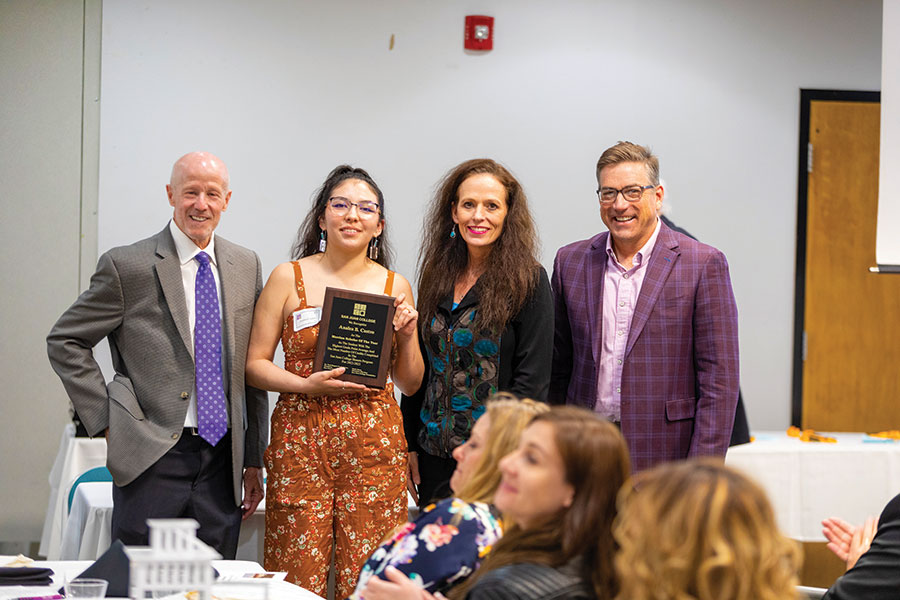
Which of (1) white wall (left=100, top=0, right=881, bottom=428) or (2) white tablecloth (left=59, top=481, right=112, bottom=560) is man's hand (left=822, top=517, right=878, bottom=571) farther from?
(1) white wall (left=100, top=0, right=881, bottom=428)

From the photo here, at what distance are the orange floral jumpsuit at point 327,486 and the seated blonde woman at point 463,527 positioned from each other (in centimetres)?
102

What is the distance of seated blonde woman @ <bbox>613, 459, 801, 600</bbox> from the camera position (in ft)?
4.33

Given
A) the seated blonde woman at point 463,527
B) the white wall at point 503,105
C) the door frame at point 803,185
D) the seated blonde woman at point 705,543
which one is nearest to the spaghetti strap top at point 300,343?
the seated blonde woman at point 463,527

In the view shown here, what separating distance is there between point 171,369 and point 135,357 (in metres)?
0.14

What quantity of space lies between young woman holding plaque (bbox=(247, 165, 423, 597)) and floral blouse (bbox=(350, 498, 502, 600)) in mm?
1138

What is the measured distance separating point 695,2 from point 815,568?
3.39 metres

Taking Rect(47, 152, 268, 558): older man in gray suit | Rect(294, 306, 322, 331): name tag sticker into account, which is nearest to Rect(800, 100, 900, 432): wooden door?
Rect(294, 306, 322, 331): name tag sticker

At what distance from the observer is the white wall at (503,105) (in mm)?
5137

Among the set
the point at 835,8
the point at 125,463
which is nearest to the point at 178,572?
the point at 125,463

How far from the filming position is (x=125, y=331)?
309 cm

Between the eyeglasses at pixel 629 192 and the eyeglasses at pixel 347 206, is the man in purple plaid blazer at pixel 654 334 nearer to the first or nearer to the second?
the eyeglasses at pixel 629 192

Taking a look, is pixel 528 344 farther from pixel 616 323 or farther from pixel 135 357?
pixel 135 357

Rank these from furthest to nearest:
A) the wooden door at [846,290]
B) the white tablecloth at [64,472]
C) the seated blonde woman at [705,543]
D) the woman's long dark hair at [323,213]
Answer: the wooden door at [846,290] → the white tablecloth at [64,472] → the woman's long dark hair at [323,213] → the seated blonde woman at [705,543]

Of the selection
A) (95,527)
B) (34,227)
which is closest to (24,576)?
(95,527)
